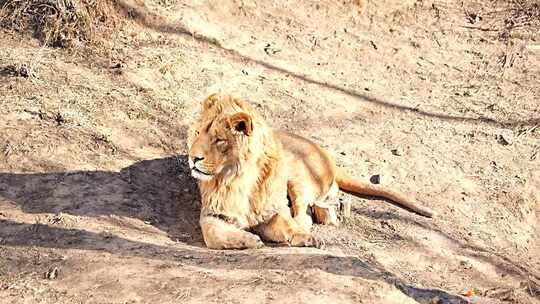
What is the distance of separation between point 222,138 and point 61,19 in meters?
3.62

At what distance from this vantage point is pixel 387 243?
236 inches

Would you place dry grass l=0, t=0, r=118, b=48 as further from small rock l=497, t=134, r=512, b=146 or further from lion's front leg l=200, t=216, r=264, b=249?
small rock l=497, t=134, r=512, b=146

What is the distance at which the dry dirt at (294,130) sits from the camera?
4.44 m

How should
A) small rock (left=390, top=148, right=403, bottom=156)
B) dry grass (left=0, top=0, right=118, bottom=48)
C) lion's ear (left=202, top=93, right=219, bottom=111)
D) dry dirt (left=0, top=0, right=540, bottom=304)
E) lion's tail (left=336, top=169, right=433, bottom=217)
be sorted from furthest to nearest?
dry grass (left=0, top=0, right=118, bottom=48) < small rock (left=390, top=148, right=403, bottom=156) < lion's tail (left=336, top=169, right=433, bottom=217) < lion's ear (left=202, top=93, right=219, bottom=111) < dry dirt (left=0, top=0, right=540, bottom=304)

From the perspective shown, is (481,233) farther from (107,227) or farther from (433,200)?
(107,227)

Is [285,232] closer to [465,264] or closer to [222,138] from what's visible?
[222,138]

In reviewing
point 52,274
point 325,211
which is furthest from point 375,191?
point 52,274

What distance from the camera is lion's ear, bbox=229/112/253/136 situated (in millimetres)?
4832

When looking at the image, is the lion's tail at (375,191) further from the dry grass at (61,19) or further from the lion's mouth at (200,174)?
the dry grass at (61,19)

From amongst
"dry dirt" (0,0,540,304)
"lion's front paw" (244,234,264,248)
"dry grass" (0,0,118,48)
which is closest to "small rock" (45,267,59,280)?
"dry dirt" (0,0,540,304)

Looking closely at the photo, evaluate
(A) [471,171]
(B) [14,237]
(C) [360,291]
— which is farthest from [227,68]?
(C) [360,291]

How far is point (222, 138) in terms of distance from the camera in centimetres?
493

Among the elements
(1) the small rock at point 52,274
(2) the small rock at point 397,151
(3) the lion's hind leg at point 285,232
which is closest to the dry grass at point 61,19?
(2) the small rock at point 397,151

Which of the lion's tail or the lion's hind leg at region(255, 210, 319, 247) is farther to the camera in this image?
the lion's tail
